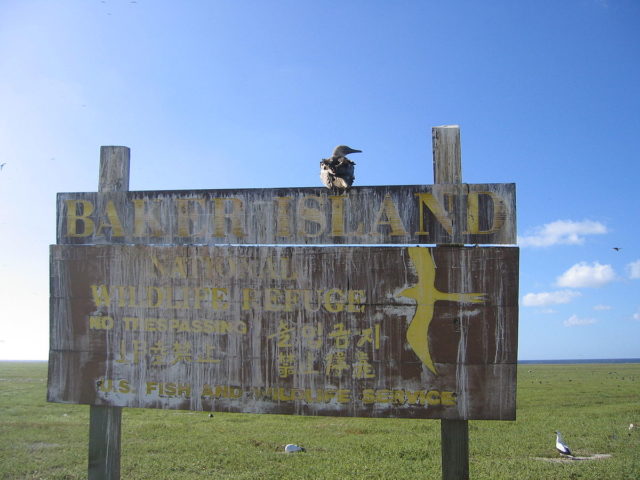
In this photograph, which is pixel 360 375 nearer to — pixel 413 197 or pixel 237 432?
pixel 413 197

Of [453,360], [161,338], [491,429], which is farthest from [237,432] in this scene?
[453,360]

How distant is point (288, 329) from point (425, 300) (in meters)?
1.29

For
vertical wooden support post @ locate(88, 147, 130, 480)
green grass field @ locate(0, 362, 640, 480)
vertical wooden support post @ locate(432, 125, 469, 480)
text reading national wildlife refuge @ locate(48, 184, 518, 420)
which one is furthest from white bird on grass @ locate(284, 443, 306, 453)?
vertical wooden support post @ locate(432, 125, 469, 480)

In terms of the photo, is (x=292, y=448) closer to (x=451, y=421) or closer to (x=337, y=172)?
(x=451, y=421)

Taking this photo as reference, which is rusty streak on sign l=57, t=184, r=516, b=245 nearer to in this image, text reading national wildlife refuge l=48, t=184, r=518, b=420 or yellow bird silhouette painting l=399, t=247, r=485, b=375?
text reading national wildlife refuge l=48, t=184, r=518, b=420

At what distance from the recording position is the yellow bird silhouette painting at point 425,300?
4.50 m

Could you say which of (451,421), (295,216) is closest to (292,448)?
(451,421)

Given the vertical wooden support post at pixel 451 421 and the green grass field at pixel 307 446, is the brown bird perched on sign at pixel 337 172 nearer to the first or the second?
the vertical wooden support post at pixel 451 421

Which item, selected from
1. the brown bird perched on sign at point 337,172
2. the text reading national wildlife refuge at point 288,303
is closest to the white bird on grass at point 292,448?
the text reading national wildlife refuge at point 288,303

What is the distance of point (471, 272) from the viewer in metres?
4.52

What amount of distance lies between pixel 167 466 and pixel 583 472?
27.1ft

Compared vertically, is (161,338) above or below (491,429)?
above

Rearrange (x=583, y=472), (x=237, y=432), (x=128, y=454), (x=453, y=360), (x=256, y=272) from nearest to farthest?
1. (x=453, y=360)
2. (x=256, y=272)
3. (x=583, y=472)
4. (x=128, y=454)
5. (x=237, y=432)

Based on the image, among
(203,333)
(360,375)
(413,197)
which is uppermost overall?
(413,197)
